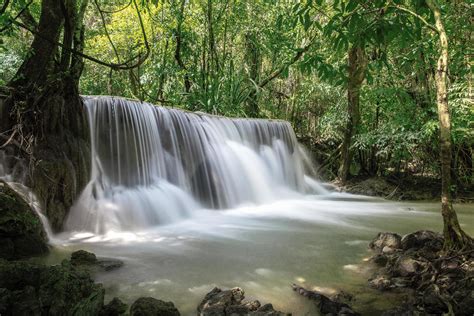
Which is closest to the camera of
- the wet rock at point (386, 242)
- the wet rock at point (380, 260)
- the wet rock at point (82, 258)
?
the wet rock at point (82, 258)

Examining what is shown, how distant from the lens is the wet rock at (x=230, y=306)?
8.04 feet

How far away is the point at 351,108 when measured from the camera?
10133mm

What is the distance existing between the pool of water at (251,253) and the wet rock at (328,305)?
0.07 metres

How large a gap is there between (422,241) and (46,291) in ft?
10.7

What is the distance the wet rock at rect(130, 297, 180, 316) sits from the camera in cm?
235

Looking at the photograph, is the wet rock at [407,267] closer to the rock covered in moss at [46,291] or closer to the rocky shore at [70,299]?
the rocky shore at [70,299]

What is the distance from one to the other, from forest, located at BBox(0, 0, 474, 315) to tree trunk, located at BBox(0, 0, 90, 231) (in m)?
0.02

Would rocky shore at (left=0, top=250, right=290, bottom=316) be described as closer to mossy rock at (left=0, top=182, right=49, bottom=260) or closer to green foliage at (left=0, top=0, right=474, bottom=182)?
mossy rock at (left=0, top=182, right=49, bottom=260)

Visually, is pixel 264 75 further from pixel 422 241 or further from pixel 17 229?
pixel 17 229

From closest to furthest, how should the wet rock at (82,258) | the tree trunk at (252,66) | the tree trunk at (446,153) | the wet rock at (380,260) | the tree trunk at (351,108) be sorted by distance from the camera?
the tree trunk at (446,153), the wet rock at (82,258), the wet rock at (380,260), the tree trunk at (351,108), the tree trunk at (252,66)

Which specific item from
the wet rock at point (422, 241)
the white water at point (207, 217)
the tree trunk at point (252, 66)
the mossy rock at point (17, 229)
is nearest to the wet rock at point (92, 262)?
the white water at point (207, 217)

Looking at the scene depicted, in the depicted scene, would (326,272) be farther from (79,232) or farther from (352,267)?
(79,232)

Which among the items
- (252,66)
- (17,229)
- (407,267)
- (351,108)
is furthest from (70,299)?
(252,66)

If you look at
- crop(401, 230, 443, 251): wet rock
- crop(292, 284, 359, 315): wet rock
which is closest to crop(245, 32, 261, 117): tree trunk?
crop(401, 230, 443, 251): wet rock
